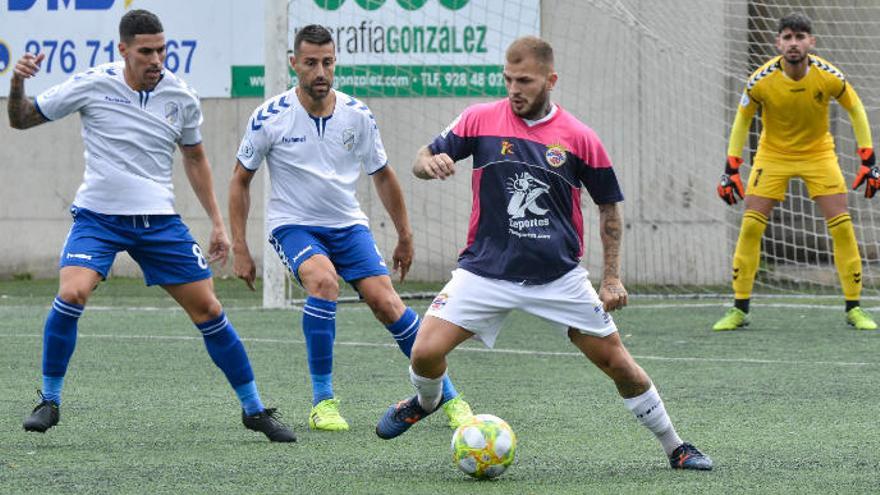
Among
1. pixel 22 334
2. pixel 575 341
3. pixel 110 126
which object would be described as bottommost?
pixel 22 334

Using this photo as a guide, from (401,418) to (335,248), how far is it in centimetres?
141

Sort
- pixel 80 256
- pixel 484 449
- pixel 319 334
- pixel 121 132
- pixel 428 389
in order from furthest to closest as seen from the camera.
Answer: pixel 319 334, pixel 121 132, pixel 80 256, pixel 428 389, pixel 484 449

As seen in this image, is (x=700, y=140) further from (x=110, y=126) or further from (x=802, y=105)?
(x=110, y=126)

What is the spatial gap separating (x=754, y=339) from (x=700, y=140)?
16.4 feet

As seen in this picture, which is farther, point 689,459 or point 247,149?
point 247,149

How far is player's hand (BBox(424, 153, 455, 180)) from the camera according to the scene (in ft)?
18.0

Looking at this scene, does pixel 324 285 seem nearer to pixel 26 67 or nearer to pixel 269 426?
pixel 269 426

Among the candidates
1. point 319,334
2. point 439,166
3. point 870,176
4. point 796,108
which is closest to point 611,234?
point 439,166

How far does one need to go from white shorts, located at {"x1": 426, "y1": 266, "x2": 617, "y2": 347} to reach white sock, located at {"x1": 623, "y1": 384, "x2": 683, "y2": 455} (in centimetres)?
27

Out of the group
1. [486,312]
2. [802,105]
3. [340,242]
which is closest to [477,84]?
[802,105]

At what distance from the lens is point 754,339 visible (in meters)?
10.9

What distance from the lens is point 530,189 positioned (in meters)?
5.86

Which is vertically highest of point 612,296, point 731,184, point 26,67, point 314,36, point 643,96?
point 314,36

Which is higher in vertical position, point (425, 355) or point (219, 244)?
point (219, 244)
